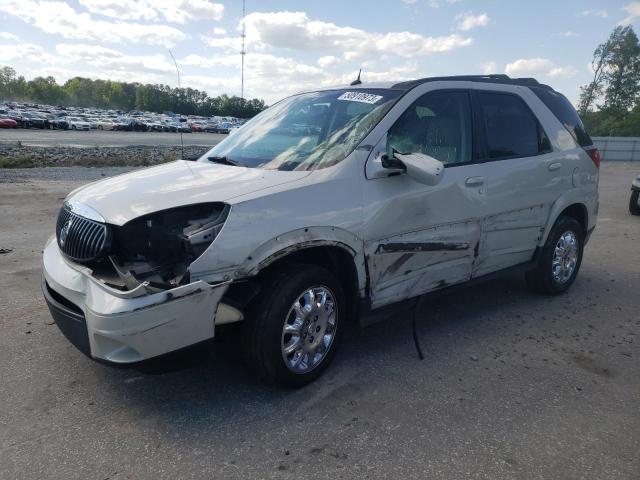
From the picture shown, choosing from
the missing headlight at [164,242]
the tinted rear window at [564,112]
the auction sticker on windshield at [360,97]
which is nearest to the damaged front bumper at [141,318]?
the missing headlight at [164,242]

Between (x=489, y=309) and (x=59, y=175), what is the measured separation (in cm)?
1352

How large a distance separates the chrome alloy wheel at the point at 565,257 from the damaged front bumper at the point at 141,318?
3.59 m

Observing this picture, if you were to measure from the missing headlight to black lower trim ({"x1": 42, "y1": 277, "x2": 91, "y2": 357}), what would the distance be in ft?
1.04

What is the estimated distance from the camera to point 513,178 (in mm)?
4363

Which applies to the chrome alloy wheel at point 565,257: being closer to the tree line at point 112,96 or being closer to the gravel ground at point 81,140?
the gravel ground at point 81,140

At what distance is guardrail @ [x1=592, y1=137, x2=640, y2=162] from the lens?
30.2 m

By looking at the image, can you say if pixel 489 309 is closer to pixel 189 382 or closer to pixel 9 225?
pixel 189 382

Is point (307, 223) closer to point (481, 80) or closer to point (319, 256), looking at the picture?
point (319, 256)

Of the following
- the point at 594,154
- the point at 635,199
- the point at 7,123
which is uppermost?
the point at 7,123

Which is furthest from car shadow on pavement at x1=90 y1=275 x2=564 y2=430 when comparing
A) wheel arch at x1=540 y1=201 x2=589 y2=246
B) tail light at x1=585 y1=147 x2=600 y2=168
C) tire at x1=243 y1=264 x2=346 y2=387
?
tail light at x1=585 y1=147 x2=600 y2=168

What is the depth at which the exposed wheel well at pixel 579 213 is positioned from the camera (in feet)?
17.2

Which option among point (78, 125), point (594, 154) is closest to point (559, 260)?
point (594, 154)

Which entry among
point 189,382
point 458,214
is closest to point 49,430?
point 189,382

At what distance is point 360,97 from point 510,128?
1461 millimetres
